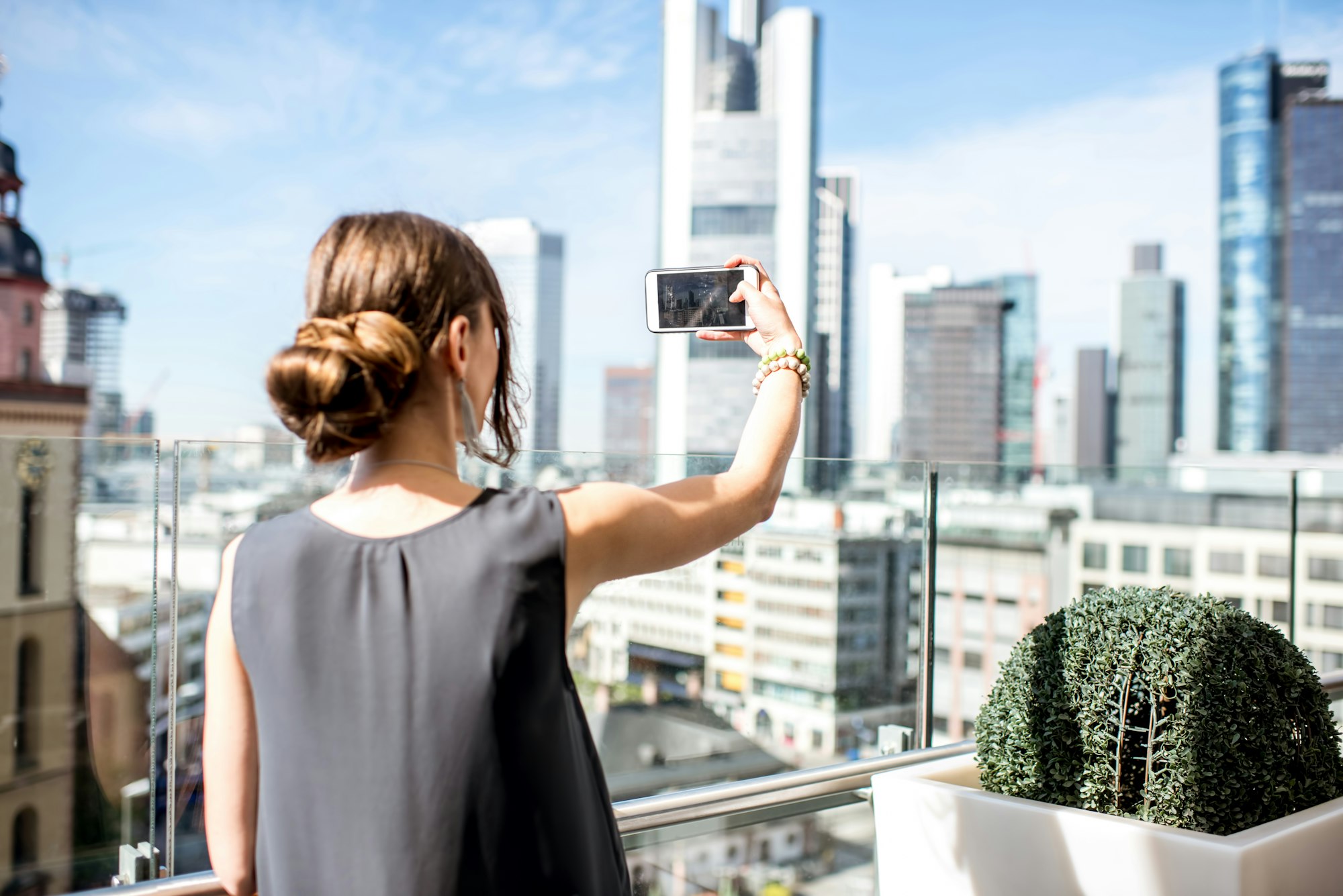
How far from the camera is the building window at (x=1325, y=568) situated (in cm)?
431

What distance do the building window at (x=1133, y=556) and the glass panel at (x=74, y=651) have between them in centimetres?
5288

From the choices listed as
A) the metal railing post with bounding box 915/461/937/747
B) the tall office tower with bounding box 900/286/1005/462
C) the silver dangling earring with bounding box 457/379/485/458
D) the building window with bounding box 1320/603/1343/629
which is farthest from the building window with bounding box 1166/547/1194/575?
the silver dangling earring with bounding box 457/379/485/458

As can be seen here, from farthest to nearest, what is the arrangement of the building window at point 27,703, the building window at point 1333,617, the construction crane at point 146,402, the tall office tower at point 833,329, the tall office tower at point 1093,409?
the tall office tower at point 1093,409 → the tall office tower at point 833,329 → the construction crane at point 146,402 → the building window at point 27,703 → the building window at point 1333,617

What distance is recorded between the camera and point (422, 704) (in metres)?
0.68

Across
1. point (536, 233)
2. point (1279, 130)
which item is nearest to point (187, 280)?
point (536, 233)

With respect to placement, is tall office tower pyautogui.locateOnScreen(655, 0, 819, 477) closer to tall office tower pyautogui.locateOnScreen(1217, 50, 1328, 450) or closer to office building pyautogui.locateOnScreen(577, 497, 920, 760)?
tall office tower pyautogui.locateOnScreen(1217, 50, 1328, 450)

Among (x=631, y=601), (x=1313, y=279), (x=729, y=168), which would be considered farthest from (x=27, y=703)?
(x=1313, y=279)

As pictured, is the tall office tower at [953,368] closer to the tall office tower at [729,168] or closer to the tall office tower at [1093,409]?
the tall office tower at [1093,409]

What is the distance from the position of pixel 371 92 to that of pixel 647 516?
9660 cm

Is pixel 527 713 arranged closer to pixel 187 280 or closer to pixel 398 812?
pixel 398 812

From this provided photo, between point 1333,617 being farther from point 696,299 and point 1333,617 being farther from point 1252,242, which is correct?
point 1252,242

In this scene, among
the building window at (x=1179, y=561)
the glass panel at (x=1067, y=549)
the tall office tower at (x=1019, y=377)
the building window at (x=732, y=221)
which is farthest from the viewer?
the tall office tower at (x=1019, y=377)

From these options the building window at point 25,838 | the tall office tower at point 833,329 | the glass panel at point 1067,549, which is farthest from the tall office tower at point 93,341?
the glass panel at point 1067,549

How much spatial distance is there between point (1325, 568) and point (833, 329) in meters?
105
